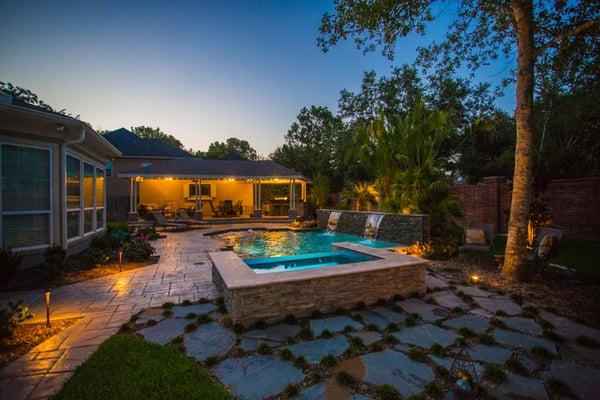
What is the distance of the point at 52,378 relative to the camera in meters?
2.39

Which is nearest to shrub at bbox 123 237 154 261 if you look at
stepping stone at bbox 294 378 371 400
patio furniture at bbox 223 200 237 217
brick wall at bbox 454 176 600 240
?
stepping stone at bbox 294 378 371 400

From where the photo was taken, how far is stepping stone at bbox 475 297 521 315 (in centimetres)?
382

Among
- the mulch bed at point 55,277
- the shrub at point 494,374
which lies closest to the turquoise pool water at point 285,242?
the mulch bed at point 55,277

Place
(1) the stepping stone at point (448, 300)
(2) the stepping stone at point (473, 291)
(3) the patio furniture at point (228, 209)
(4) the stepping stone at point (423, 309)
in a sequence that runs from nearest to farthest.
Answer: (4) the stepping stone at point (423, 309)
(1) the stepping stone at point (448, 300)
(2) the stepping stone at point (473, 291)
(3) the patio furniture at point (228, 209)

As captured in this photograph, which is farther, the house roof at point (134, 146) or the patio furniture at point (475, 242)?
the house roof at point (134, 146)

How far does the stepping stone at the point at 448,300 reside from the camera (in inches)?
157

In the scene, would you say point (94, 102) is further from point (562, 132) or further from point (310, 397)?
point (562, 132)

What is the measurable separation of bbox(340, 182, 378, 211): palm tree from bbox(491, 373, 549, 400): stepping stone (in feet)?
37.7

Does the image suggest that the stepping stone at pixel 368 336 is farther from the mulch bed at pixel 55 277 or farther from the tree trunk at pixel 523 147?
the mulch bed at pixel 55 277

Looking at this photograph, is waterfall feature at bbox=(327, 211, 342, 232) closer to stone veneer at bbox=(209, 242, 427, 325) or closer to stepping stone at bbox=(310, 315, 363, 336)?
stone veneer at bbox=(209, 242, 427, 325)

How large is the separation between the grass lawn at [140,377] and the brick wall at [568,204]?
32.9 feet

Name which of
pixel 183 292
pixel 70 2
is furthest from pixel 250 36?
pixel 183 292

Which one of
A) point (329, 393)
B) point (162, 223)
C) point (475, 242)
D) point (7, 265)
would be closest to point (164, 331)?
point (329, 393)

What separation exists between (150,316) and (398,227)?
770cm
